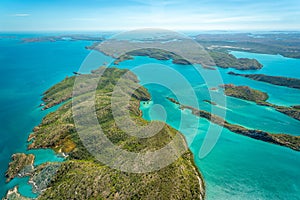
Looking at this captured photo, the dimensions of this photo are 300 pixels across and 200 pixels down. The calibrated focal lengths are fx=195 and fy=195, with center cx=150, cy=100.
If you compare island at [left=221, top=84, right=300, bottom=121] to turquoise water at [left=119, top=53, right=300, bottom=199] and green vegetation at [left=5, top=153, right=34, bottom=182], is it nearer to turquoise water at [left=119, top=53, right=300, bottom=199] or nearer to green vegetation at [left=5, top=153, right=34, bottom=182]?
turquoise water at [left=119, top=53, right=300, bottom=199]

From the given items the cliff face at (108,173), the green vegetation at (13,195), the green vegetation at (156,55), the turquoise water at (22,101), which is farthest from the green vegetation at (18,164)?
the green vegetation at (156,55)

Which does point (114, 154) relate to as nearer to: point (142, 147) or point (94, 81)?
point (142, 147)

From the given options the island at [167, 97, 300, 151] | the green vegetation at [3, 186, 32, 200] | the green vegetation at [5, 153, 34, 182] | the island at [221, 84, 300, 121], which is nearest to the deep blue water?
the green vegetation at [3, 186, 32, 200]

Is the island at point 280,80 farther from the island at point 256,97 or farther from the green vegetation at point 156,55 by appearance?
the green vegetation at point 156,55

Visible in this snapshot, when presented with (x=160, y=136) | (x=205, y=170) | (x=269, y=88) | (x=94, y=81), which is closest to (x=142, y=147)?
(x=160, y=136)

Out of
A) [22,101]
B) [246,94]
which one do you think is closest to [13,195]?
[22,101]

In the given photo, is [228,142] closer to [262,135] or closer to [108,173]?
[262,135]
